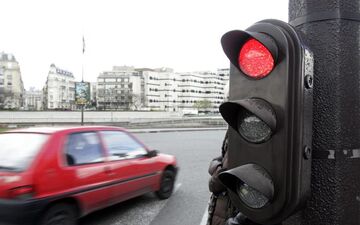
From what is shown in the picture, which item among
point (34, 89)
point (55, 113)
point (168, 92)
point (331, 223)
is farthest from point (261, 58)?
point (34, 89)

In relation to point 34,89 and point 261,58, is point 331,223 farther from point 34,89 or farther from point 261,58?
point 34,89

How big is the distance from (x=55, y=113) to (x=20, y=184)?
2005 inches

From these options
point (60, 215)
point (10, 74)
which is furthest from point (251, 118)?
point (10, 74)

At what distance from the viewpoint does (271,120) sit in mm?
1005

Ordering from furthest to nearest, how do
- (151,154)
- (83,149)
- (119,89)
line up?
1. (119,89)
2. (151,154)
3. (83,149)

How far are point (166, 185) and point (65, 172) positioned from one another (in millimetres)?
3003

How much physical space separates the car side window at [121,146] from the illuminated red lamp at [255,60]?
486 cm

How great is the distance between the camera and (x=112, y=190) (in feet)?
18.3

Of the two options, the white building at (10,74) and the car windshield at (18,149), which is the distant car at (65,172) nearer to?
the car windshield at (18,149)

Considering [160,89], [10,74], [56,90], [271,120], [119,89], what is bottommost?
[271,120]

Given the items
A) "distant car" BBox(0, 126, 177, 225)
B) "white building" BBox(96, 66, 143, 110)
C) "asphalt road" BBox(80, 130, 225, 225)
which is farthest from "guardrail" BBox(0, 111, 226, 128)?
"white building" BBox(96, 66, 143, 110)

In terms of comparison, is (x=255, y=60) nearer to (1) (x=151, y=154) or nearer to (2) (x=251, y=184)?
(2) (x=251, y=184)

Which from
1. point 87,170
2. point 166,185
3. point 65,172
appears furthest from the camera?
point 166,185

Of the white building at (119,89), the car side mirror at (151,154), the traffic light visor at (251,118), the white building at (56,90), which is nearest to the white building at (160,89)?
the white building at (119,89)
